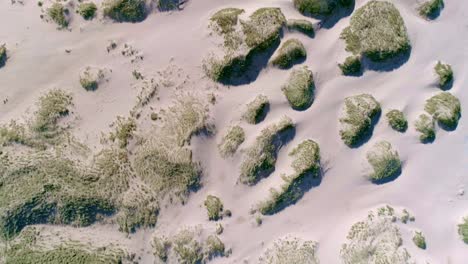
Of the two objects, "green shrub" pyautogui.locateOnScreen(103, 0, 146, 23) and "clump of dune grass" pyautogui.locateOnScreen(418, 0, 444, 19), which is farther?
"clump of dune grass" pyautogui.locateOnScreen(418, 0, 444, 19)

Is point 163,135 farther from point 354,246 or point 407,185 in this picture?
point 407,185

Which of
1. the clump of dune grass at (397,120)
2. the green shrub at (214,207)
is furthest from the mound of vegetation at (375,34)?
the green shrub at (214,207)

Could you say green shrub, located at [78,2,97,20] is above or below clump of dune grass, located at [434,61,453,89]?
above

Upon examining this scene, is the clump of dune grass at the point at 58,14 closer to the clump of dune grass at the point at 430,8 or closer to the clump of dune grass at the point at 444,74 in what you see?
the clump of dune grass at the point at 430,8

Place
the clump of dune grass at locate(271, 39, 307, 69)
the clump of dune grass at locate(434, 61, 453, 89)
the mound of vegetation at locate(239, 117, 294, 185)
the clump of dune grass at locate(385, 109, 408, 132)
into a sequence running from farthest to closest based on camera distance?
1. the clump of dune grass at locate(434, 61, 453, 89)
2. the clump of dune grass at locate(385, 109, 408, 132)
3. the clump of dune grass at locate(271, 39, 307, 69)
4. the mound of vegetation at locate(239, 117, 294, 185)

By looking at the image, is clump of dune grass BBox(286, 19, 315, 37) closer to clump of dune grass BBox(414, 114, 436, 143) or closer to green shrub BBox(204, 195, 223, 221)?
clump of dune grass BBox(414, 114, 436, 143)

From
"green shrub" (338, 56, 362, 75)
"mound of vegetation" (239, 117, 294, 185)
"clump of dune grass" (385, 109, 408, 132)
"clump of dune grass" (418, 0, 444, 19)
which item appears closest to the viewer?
"mound of vegetation" (239, 117, 294, 185)

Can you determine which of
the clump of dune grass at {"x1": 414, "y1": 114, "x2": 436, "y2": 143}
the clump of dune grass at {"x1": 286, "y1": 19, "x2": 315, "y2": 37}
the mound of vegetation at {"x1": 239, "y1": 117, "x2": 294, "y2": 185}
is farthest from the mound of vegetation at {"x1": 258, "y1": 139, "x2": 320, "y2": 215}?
the clump of dune grass at {"x1": 286, "y1": 19, "x2": 315, "y2": 37}

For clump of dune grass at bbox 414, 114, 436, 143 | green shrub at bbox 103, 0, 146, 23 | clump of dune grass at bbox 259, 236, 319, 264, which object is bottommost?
clump of dune grass at bbox 259, 236, 319, 264
